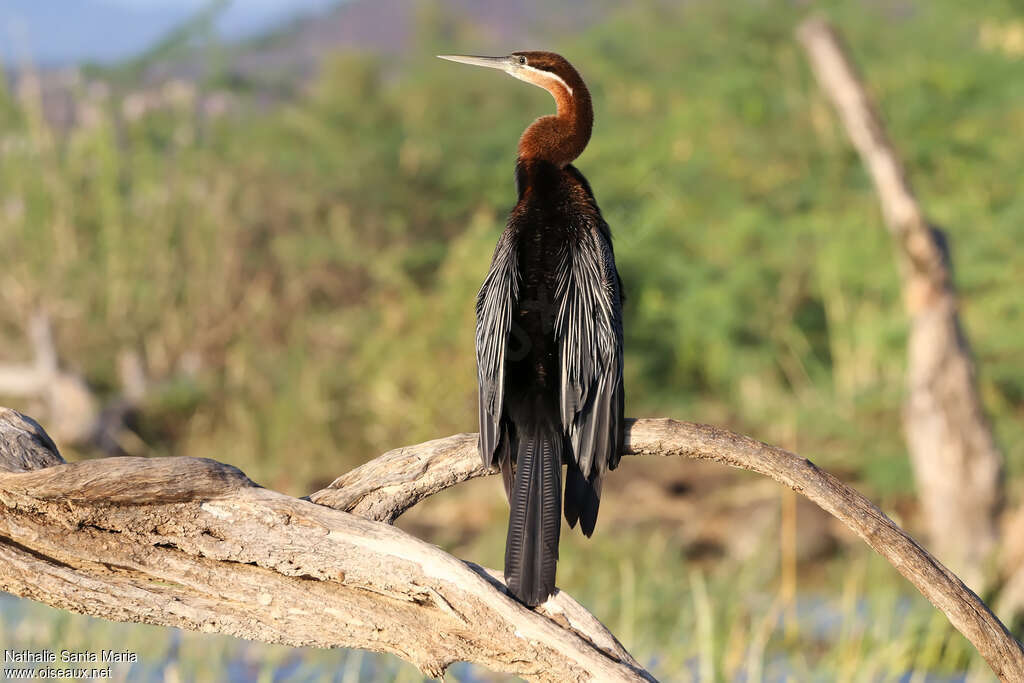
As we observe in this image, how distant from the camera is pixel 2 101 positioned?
766 centimetres

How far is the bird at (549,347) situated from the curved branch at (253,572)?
0.10 meters

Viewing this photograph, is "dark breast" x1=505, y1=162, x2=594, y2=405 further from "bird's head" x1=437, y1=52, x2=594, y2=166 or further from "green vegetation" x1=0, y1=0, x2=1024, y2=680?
"green vegetation" x1=0, y1=0, x2=1024, y2=680

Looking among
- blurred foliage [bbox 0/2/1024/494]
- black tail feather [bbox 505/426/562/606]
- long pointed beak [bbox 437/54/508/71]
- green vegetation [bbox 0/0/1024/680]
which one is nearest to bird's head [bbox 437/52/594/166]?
long pointed beak [bbox 437/54/508/71]

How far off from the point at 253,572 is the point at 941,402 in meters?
3.88

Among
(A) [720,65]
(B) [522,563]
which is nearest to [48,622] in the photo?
(B) [522,563]

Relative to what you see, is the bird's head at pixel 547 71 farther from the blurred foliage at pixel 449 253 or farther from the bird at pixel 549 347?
the blurred foliage at pixel 449 253

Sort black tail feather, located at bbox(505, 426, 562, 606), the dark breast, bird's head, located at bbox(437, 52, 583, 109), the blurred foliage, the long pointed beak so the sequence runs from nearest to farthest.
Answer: black tail feather, located at bbox(505, 426, 562, 606)
the dark breast
bird's head, located at bbox(437, 52, 583, 109)
the long pointed beak
the blurred foliage

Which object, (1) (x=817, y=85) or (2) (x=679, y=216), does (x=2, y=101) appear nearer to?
(2) (x=679, y=216)

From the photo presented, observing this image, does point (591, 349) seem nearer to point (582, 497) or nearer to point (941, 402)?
point (582, 497)

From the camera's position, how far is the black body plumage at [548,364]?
203 centimetres

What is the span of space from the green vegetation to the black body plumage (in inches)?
102

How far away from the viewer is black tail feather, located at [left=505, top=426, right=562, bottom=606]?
1.96 metres

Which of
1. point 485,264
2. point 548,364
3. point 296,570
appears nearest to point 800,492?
point 548,364

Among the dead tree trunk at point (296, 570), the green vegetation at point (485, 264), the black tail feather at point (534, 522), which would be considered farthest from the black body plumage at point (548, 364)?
the green vegetation at point (485, 264)
